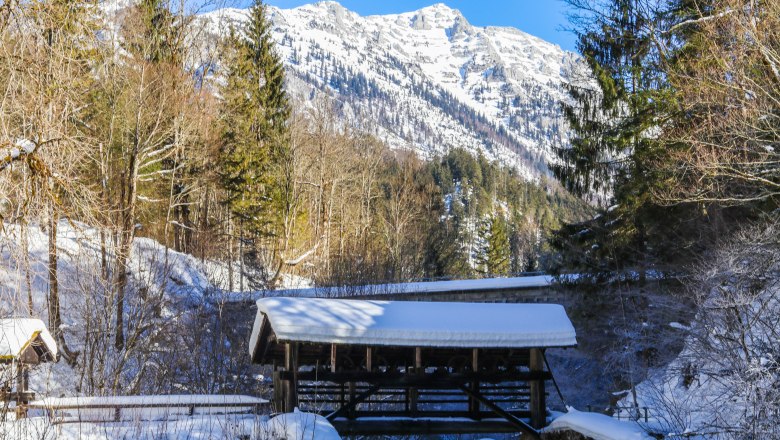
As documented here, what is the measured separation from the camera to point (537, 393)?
12.4 metres

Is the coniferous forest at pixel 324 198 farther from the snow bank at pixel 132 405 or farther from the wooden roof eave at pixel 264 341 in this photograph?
the wooden roof eave at pixel 264 341

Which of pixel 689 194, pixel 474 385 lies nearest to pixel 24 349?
pixel 474 385

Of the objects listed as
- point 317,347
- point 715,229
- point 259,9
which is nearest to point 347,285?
point 317,347

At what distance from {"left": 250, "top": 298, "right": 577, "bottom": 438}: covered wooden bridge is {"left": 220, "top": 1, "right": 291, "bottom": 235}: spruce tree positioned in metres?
20.5

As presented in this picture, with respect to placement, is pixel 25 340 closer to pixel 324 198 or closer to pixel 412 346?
pixel 412 346

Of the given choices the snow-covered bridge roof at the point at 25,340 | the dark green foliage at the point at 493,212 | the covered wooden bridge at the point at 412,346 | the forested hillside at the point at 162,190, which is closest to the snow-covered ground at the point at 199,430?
the forested hillside at the point at 162,190

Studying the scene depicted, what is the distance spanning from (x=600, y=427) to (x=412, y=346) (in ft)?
10.6

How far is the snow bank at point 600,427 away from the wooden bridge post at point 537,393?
843mm

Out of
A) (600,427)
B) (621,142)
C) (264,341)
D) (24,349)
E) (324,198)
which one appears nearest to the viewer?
(600,427)

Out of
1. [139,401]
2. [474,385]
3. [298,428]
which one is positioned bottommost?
[474,385]

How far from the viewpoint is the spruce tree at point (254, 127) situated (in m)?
32.8

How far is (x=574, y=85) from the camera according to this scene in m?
21.7

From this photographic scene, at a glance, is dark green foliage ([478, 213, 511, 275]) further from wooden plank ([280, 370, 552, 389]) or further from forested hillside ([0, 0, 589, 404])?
wooden plank ([280, 370, 552, 389])

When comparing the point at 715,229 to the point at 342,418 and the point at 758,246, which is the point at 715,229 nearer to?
the point at 758,246
